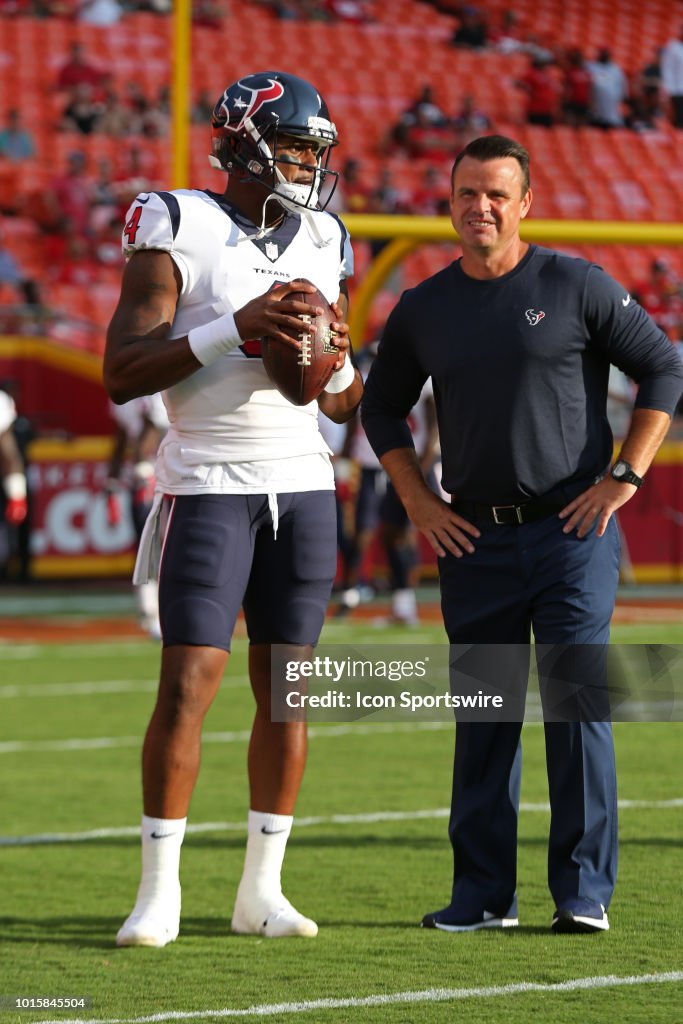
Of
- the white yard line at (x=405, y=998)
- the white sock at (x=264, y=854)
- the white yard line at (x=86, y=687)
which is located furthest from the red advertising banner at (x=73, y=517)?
the white yard line at (x=405, y=998)

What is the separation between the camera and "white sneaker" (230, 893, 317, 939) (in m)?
3.97

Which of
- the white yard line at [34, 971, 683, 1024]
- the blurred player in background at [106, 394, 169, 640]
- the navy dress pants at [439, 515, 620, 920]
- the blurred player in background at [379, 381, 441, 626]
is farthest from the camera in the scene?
the blurred player in background at [379, 381, 441, 626]

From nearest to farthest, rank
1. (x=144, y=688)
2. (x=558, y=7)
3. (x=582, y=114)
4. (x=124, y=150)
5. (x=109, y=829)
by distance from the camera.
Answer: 1. (x=109, y=829)
2. (x=144, y=688)
3. (x=582, y=114)
4. (x=558, y=7)
5. (x=124, y=150)

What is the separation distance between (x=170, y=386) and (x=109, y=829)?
6.53ft

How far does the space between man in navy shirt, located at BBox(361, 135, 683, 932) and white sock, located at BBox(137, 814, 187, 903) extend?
1.99 feet

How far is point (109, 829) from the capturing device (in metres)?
5.45

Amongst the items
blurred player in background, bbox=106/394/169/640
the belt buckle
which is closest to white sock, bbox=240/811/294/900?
the belt buckle

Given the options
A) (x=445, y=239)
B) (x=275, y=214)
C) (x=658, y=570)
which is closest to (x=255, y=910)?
(x=275, y=214)

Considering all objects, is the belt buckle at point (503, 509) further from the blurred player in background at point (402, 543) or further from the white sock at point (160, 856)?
the blurred player in background at point (402, 543)

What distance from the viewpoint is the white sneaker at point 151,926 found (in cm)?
Answer: 387

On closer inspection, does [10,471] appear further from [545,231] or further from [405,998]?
[405,998]

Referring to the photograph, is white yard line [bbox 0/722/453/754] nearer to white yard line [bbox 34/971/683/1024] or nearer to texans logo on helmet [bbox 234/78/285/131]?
texans logo on helmet [bbox 234/78/285/131]

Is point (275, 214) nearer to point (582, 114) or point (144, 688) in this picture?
point (144, 688)

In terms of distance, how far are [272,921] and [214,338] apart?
132 centimetres
